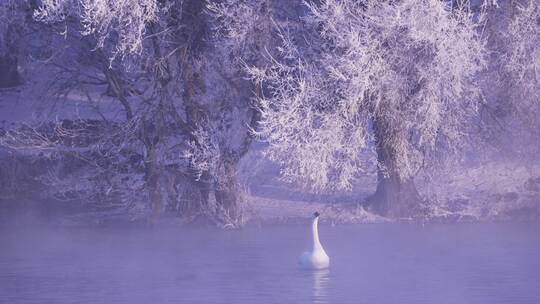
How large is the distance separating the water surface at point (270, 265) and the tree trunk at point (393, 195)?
2.08ft

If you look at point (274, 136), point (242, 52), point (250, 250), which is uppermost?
point (242, 52)

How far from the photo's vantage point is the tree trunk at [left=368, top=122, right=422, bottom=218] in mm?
23172

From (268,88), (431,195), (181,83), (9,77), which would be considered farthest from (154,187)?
(9,77)

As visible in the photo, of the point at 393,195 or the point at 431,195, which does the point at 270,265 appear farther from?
the point at 431,195

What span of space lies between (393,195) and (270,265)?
6.28 m

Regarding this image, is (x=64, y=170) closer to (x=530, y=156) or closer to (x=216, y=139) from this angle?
(x=216, y=139)

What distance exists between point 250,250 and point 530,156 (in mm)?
6796

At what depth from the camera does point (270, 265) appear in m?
18.8

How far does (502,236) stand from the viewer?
2195 cm

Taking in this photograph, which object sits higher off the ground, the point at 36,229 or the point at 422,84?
the point at 422,84

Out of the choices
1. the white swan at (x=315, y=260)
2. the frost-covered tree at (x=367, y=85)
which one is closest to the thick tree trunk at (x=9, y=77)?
the frost-covered tree at (x=367, y=85)

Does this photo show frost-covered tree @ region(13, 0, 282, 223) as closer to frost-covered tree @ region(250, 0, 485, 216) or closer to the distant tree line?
the distant tree line

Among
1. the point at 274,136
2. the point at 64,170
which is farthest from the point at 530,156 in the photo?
the point at 64,170

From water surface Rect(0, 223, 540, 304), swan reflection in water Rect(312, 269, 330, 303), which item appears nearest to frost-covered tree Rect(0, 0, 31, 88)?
water surface Rect(0, 223, 540, 304)
